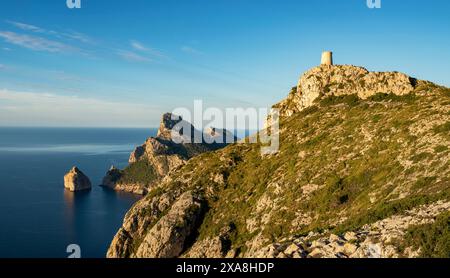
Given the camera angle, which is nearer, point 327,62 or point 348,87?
point 348,87

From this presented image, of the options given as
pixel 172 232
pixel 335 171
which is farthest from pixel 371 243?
pixel 172 232

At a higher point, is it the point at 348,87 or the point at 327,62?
the point at 327,62

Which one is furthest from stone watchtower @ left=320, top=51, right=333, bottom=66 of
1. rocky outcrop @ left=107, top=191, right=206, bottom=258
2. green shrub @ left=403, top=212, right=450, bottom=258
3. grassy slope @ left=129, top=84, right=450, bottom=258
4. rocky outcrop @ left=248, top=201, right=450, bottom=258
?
green shrub @ left=403, top=212, right=450, bottom=258

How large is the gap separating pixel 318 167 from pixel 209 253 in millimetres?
25036

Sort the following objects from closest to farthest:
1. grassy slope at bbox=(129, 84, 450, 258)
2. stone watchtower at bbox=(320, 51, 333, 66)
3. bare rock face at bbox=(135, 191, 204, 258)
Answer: grassy slope at bbox=(129, 84, 450, 258) < bare rock face at bbox=(135, 191, 204, 258) < stone watchtower at bbox=(320, 51, 333, 66)

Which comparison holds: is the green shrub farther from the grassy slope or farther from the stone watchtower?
the stone watchtower

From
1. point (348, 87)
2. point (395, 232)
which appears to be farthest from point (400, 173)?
point (348, 87)

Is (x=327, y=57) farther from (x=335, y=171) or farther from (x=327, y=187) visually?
(x=327, y=187)

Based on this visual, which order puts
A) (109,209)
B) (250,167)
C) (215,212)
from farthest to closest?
(109,209), (250,167), (215,212)

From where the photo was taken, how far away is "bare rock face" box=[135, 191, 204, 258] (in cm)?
7456

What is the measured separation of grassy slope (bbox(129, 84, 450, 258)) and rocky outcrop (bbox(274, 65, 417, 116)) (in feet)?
11.1

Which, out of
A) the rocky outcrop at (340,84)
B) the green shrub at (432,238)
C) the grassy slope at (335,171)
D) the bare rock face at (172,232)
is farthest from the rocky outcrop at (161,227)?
the green shrub at (432,238)

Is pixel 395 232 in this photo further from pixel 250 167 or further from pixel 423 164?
pixel 250 167

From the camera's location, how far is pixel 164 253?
242 ft
